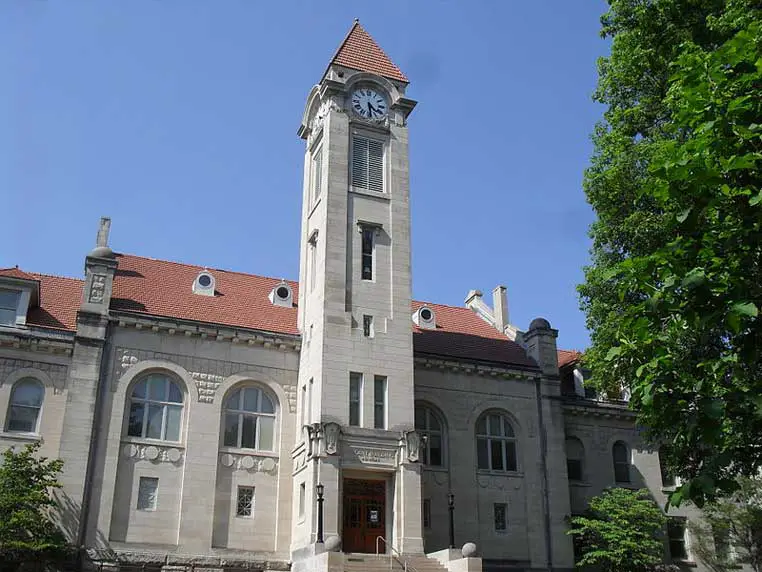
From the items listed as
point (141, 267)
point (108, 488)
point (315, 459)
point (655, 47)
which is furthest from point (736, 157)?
point (141, 267)

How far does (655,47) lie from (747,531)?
21.0 m

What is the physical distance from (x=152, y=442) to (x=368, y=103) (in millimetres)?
17033

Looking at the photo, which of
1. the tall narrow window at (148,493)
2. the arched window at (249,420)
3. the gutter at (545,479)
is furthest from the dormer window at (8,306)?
the gutter at (545,479)

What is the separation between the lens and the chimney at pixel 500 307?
41.7 m

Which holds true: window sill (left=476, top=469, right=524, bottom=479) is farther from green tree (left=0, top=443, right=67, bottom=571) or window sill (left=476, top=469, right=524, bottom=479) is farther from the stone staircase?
green tree (left=0, top=443, right=67, bottom=571)

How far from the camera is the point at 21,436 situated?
2872 cm

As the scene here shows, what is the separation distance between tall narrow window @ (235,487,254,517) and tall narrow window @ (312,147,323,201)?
12516mm

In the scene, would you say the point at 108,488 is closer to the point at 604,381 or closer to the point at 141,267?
the point at 141,267

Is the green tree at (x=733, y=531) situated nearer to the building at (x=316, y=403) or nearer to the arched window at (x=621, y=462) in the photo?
the building at (x=316, y=403)

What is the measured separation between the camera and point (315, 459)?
94.2ft

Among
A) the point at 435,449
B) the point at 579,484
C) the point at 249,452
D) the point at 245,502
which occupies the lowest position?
the point at 245,502

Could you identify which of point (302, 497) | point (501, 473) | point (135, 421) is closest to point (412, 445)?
point (302, 497)

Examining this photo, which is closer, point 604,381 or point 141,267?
point 604,381

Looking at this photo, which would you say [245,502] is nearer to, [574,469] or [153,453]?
[153,453]
